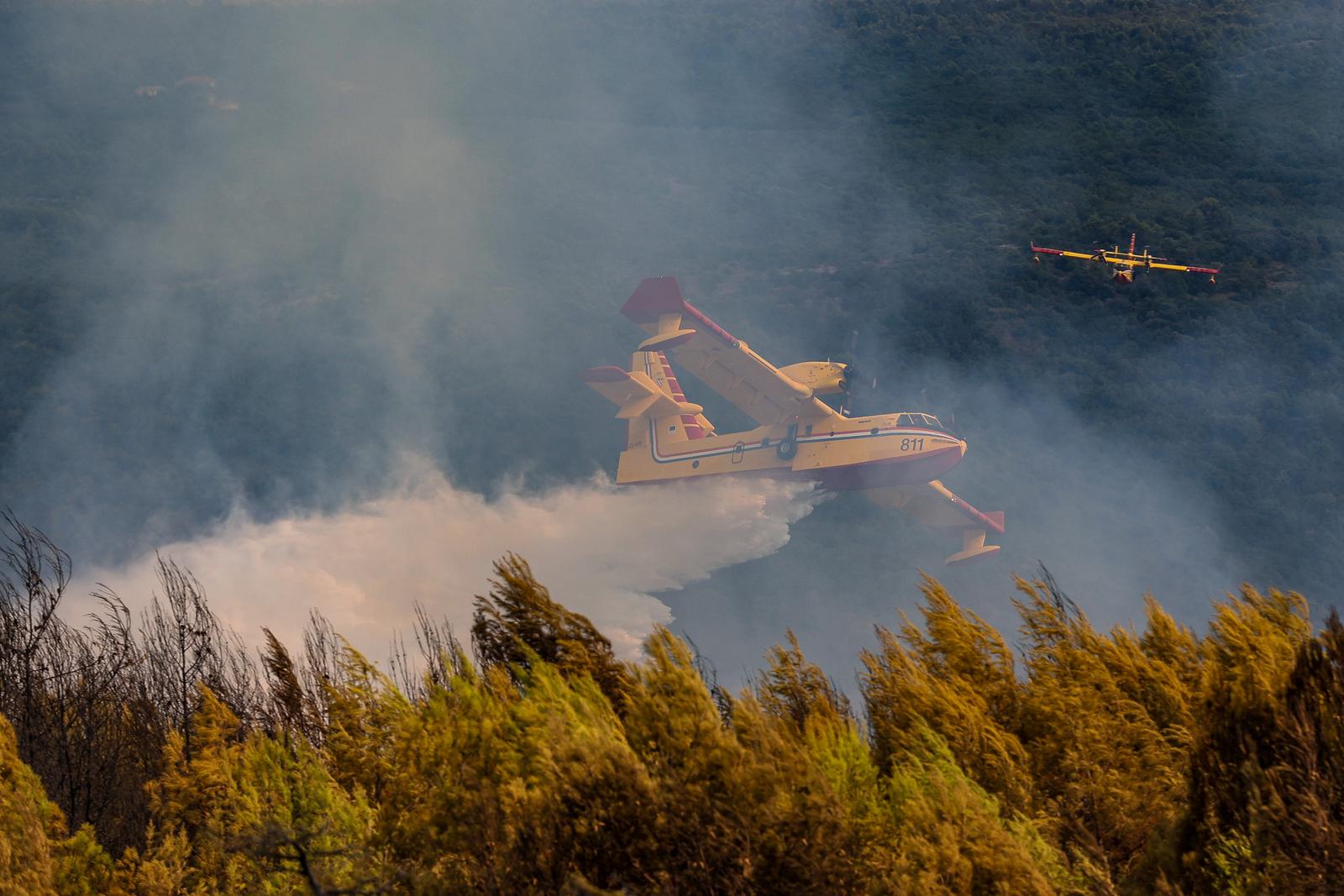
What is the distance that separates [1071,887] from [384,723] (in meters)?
10.3

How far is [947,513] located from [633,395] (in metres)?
13.4

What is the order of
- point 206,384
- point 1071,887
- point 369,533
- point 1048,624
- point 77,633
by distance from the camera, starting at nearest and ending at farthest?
point 1071,887 → point 1048,624 → point 77,633 → point 369,533 → point 206,384

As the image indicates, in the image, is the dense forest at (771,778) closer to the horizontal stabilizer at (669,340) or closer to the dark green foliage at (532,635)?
the dark green foliage at (532,635)

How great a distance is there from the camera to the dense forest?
51.8 feet

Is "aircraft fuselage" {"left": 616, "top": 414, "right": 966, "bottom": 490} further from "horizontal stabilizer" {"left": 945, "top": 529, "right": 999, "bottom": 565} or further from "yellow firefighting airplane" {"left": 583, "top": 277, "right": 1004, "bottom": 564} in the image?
"horizontal stabilizer" {"left": 945, "top": 529, "right": 999, "bottom": 565}

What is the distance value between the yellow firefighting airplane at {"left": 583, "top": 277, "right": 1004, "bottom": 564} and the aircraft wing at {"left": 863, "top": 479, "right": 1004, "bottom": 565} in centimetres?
273

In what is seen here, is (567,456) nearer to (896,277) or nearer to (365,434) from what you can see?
(365,434)

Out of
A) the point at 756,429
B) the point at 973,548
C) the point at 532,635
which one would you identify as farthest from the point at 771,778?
the point at 973,548

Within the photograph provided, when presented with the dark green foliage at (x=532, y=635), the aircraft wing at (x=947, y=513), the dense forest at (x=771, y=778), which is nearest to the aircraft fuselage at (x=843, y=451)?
the aircraft wing at (x=947, y=513)

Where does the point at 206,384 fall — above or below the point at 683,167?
below

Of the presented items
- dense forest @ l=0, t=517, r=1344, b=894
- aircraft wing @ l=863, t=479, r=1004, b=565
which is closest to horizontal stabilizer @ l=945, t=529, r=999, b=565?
aircraft wing @ l=863, t=479, r=1004, b=565

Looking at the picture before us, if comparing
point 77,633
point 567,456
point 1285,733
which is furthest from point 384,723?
point 567,456

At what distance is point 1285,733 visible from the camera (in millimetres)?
16891

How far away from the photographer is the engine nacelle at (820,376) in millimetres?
45031
